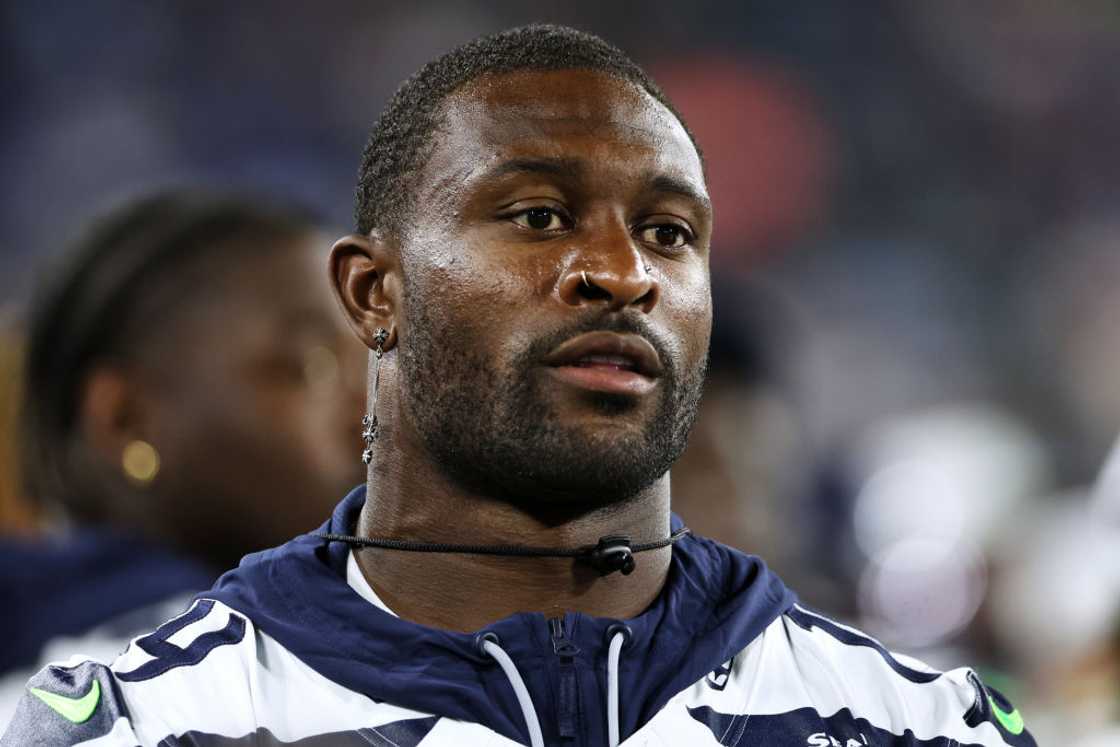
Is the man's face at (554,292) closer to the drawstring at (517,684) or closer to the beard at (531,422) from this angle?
A: the beard at (531,422)

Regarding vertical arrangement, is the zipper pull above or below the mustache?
below

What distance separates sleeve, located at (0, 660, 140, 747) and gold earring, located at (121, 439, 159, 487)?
1.90 metres

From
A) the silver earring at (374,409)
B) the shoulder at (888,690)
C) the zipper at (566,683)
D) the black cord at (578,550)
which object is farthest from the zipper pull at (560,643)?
the silver earring at (374,409)

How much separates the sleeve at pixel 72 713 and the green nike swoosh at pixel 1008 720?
1.39 m

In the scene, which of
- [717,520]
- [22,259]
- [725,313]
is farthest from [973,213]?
[717,520]

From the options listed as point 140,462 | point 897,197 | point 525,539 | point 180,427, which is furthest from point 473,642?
point 897,197

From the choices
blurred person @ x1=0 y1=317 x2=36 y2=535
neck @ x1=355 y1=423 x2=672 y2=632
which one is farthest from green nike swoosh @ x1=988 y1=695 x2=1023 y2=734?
blurred person @ x1=0 y1=317 x2=36 y2=535

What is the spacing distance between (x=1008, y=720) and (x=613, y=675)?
73 cm

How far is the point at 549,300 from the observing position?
257cm

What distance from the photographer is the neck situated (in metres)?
2.67

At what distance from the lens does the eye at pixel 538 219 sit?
2.64 metres

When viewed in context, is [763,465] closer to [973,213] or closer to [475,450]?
[475,450]

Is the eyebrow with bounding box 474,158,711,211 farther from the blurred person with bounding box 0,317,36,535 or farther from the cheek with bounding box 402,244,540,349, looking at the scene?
the blurred person with bounding box 0,317,36,535

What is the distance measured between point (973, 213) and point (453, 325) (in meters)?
17.3
